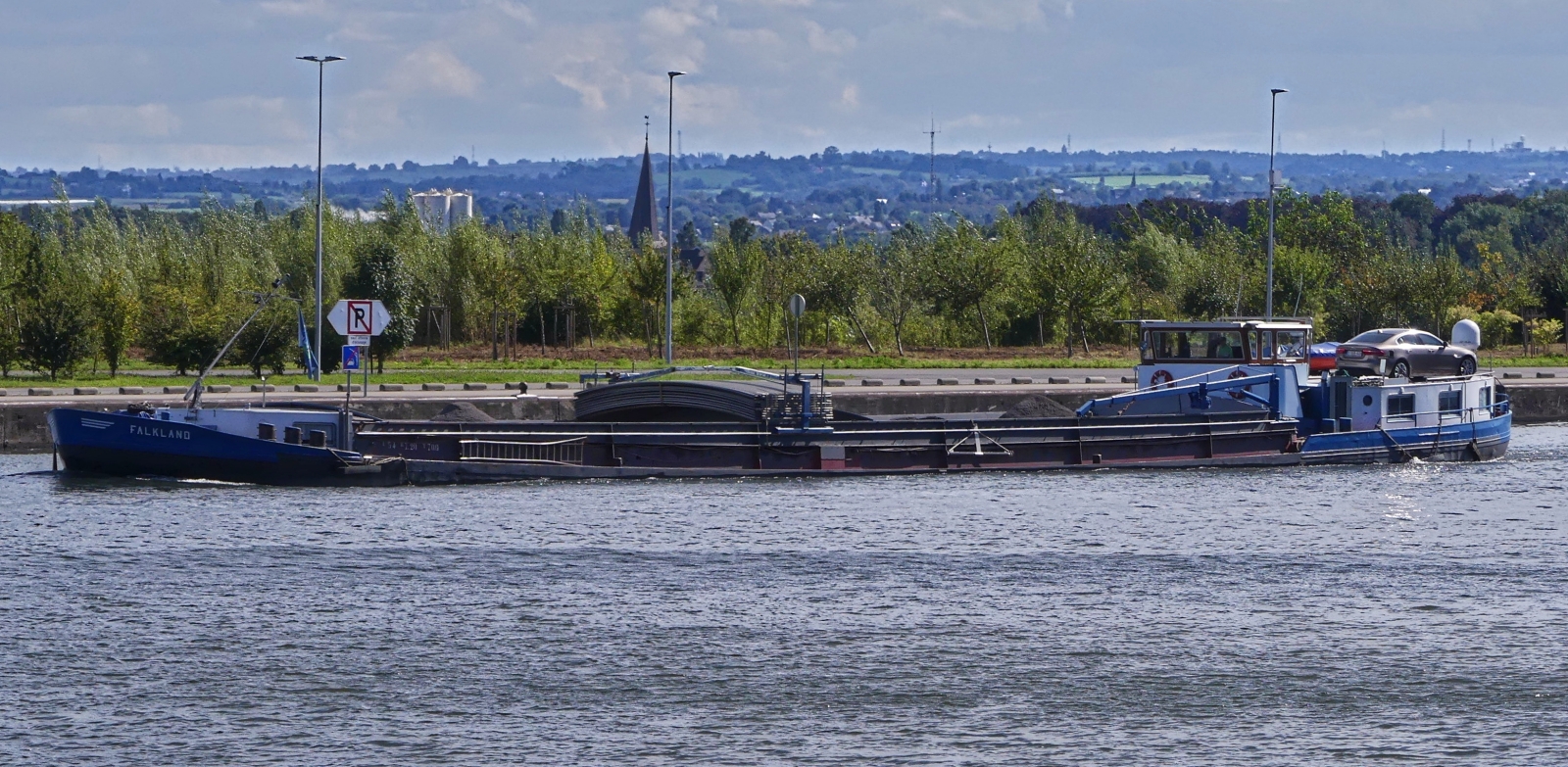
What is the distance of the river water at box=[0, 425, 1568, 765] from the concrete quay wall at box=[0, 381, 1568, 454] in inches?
274

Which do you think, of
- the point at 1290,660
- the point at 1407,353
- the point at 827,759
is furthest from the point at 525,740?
the point at 1407,353

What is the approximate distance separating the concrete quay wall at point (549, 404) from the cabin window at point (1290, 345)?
29.4 ft

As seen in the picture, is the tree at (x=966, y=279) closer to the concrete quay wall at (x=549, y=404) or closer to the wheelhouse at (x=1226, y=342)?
the concrete quay wall at (x=549, y=404)

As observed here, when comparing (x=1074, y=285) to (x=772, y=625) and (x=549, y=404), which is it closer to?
(x=549, y=404)

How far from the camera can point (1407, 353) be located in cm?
5491

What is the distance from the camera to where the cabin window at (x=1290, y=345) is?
47906 mm

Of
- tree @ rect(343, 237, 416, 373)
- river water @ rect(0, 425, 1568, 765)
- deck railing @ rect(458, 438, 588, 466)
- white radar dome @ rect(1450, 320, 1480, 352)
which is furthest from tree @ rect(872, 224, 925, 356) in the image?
river water @ rect(0, 425, 1568, 765)

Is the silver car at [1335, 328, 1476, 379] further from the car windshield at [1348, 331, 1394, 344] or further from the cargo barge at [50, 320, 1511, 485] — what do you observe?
the cargo barge at [50, 320, 1511, 485]

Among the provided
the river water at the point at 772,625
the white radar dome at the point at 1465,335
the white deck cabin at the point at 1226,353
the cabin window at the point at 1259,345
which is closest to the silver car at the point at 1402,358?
the white radar dome at the point at 1465,335

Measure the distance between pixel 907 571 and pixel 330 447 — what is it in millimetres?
14423

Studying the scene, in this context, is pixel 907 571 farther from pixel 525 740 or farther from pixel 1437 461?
pixel 1437 461

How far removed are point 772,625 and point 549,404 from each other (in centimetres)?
2452

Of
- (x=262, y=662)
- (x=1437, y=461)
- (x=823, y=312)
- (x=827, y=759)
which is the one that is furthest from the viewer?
(x=823, y=312)

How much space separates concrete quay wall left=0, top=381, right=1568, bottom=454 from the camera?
47.3 meters
